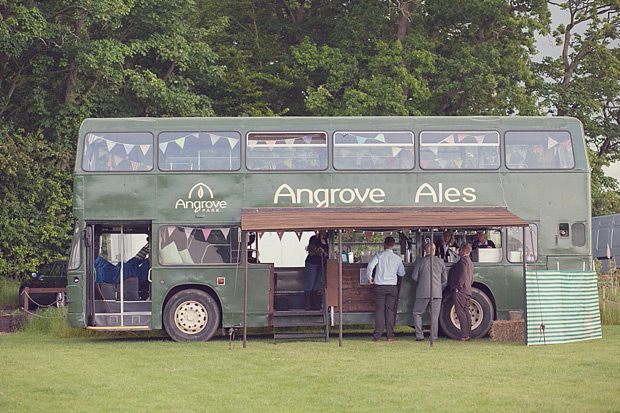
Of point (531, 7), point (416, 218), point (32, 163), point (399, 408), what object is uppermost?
point (531, 7)

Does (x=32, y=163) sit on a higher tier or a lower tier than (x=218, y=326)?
higher

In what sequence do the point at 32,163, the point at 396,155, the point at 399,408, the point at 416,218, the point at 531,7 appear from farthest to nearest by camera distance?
the point at 531,7
the point at 32,163
the point at 396,155
the point at 416,218
the point at 399,408

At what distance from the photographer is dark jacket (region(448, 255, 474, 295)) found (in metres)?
20.4

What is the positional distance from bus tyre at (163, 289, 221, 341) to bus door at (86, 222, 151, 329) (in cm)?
47

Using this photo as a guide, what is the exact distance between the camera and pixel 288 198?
69.4ft

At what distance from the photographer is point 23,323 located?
81.4ft

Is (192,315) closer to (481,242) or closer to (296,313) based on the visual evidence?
(296,313)

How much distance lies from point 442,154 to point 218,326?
205 inches

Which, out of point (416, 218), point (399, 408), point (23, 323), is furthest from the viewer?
Answer: point (23, 323)

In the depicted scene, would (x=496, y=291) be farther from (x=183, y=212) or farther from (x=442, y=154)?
(x=183, y=212)

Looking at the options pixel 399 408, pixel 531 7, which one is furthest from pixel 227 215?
pixel 531 7

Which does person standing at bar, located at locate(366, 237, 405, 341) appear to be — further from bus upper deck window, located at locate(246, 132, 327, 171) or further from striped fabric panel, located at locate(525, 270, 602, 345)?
striped fabric panel, located at locate(525, 270, 602, 345)

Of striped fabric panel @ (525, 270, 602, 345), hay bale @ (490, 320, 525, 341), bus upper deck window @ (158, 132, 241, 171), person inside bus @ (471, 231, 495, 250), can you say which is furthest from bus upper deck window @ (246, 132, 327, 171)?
striped fabric panel @ (525, 270, 602, 345)

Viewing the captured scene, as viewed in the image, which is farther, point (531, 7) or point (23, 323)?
point (531, 7)
